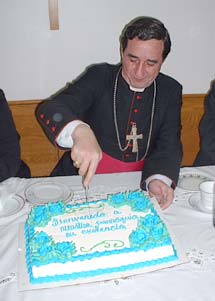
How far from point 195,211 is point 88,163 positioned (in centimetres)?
43

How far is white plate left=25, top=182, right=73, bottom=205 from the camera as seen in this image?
55.9 inches

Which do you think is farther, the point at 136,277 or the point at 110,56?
the point at 110,56

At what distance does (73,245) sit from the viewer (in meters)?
1.07

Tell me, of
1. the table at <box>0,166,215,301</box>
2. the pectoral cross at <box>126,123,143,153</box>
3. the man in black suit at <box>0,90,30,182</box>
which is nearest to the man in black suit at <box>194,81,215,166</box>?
the pectoral cross at <box>126,123,143,153</box>

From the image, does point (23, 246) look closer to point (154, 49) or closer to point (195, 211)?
point (195, 211)

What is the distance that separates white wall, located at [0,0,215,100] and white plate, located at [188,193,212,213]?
1452 mm

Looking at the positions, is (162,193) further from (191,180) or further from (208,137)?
(208,137)

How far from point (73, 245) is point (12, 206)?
40 centimetres

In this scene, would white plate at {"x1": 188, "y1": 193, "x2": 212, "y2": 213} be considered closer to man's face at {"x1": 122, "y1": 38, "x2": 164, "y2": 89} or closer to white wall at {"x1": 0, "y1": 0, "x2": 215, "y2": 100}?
man's face at {"x1": 122, "y1": 38, "x2": 164, "y2": 89}

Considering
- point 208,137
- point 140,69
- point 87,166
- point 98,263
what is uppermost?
point 140,69

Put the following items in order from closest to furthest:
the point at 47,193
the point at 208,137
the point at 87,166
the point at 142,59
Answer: the point at 87,166
the point at 47,193
the point at 142,59
the point at 208,137

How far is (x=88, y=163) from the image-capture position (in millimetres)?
1185

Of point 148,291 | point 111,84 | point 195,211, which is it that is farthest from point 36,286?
point 111,84

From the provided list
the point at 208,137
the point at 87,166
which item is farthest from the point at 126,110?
the point at 87,166
